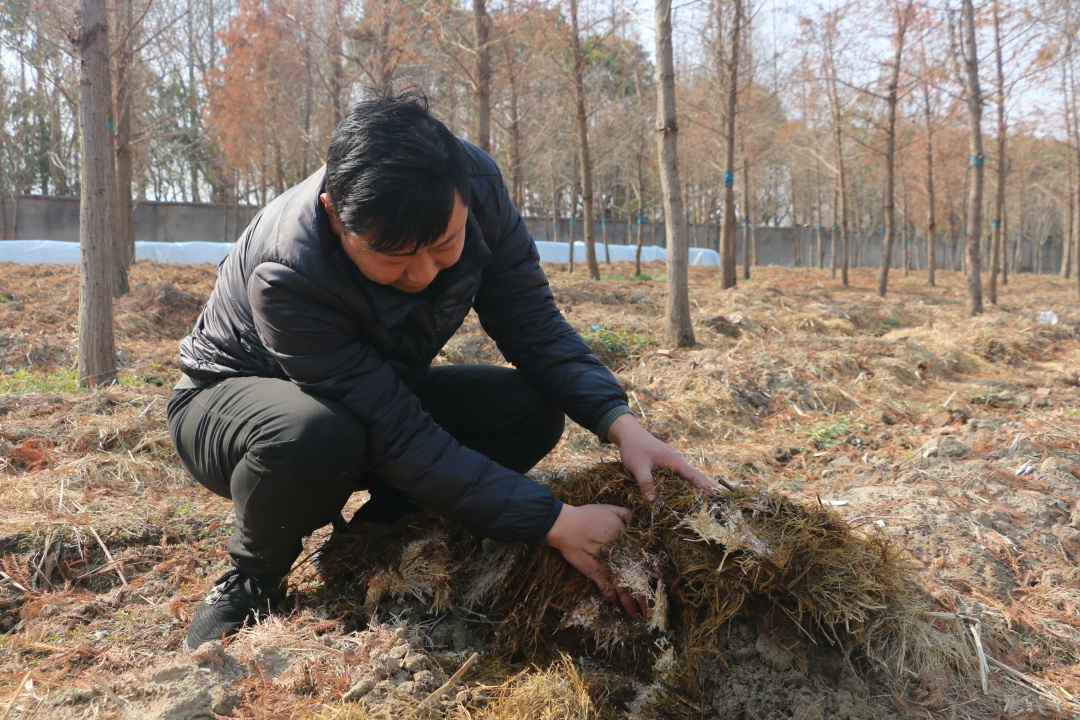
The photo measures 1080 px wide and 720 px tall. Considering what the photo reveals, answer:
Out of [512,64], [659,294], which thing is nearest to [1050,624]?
[659,294]

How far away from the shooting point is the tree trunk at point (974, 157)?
10.7 meters

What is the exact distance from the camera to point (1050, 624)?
7.12 feet

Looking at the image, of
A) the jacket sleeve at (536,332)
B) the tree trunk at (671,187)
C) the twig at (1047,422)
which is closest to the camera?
the jacket sleeve at (536,332)

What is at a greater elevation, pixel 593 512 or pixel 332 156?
pixel 332 156

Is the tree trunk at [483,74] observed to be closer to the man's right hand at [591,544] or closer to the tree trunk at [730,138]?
the tree trunk at [730,138]

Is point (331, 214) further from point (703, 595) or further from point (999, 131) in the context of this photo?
point (999, 131)

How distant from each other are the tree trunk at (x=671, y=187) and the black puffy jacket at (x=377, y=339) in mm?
5161

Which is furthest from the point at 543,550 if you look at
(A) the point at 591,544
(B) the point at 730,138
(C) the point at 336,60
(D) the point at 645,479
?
(B) the point at 730,138

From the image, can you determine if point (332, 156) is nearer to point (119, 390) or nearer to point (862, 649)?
point (862, 649)

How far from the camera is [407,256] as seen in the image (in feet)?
5.43

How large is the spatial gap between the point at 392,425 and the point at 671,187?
575 centimetres

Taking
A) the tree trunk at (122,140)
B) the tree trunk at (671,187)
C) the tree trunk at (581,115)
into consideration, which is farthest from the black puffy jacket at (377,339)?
the tree trunk at (581,115)

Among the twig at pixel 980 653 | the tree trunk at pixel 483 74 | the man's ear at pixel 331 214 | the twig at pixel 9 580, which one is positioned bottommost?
the twig at pixel 980 653

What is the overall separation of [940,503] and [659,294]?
29.2 feet
